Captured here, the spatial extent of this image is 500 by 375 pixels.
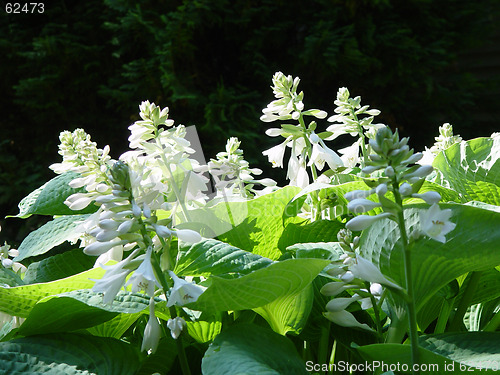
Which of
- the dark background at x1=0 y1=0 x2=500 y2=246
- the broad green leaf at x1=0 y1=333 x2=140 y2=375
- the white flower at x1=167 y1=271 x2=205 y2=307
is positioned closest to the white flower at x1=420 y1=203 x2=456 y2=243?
the white flower at x1=167 y1=271 x2=205 y2=307

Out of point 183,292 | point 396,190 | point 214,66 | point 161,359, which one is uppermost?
point 214,66

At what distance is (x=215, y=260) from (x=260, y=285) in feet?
0.25

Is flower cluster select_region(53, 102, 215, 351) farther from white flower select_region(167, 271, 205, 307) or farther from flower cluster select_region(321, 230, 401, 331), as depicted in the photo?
flower cluster select_region(321, 230, 401, 331)

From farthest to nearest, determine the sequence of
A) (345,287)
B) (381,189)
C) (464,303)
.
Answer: (464,303) < (345,287) < (381,189)

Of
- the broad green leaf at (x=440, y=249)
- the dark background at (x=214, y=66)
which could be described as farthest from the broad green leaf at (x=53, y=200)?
the dark background at (x=214, y=66)

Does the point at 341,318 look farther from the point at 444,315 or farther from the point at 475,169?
the point at 475,169

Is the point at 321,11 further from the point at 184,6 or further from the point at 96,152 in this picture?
the point at 96,152

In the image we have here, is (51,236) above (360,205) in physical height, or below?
below

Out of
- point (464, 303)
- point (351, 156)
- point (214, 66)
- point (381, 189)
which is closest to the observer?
point (381, 189)

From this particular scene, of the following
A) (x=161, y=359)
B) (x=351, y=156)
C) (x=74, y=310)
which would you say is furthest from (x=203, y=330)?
(x=351, y=156)

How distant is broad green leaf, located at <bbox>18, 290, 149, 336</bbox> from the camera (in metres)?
0.56

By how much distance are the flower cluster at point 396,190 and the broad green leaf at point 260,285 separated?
0.07m

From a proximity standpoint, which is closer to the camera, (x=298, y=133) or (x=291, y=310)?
(x=291, y=310)

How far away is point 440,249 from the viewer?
1.82ft
